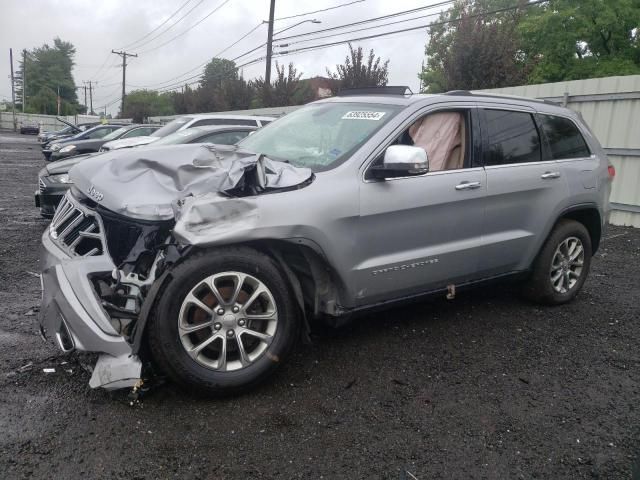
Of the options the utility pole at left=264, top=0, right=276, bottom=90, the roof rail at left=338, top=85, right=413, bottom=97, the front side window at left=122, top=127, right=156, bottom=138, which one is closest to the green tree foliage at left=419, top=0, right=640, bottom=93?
the utility pole at left=264, top=0, right=276, bottom=90

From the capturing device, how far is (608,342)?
4.09 meters

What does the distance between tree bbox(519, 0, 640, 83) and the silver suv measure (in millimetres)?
26976

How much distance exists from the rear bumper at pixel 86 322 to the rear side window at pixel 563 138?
3.70 m

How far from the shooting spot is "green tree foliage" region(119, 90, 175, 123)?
5991 centimetres

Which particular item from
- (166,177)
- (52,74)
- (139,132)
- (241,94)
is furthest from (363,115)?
(52,74)

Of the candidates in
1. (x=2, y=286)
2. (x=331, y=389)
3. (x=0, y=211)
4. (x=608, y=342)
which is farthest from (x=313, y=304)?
(x=0, y=211)

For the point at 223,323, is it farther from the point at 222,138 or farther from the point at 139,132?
the point at 139,132

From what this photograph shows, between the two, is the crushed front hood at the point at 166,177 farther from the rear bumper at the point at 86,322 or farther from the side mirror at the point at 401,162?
the side mirror at the point at 401,162

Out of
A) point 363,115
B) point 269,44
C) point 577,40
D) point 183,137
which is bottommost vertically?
point 183,137

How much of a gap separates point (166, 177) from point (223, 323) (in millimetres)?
977

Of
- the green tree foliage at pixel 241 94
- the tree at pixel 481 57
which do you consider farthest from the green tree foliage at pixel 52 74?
the tree at pixel 481 57

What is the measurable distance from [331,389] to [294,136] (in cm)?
194

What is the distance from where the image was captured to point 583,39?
94.7 ft

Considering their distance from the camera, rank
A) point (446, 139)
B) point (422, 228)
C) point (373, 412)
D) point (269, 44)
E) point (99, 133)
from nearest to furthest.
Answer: point (373, 412)
point (422, 228)
point (446, 139)
point (99, 133)
point (269, 44)
